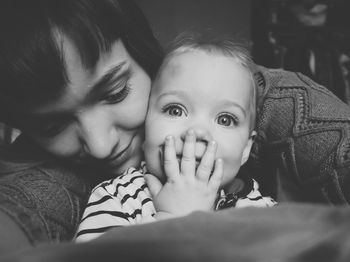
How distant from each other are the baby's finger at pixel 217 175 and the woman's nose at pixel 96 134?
0.23m

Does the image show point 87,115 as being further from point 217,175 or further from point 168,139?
point 217,175

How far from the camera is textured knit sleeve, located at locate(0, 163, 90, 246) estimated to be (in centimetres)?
71

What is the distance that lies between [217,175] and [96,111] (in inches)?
11.5

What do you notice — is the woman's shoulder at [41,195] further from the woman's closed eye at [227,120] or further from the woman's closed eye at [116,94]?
the woman's closed eye at [227,120]

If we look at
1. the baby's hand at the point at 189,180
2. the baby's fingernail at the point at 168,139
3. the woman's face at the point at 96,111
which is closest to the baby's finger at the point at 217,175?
the baby's hand at the point at 189,180

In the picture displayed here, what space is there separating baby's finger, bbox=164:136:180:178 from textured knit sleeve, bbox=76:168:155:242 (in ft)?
0.29

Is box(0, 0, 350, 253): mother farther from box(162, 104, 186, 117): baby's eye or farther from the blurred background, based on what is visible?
the blurred background

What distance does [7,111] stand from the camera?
841 mm

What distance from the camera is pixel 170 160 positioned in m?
0.80

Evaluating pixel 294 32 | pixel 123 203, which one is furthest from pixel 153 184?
pixel 294 32

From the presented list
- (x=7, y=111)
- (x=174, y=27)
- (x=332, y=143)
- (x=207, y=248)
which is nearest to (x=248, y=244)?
(x=207, y=248)

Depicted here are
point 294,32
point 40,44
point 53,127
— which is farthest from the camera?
point 294,32

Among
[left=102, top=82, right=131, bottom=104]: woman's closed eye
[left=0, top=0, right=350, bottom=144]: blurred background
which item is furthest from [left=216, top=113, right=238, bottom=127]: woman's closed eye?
[left=0, top=0, right=350, bottom=144]: blurred background

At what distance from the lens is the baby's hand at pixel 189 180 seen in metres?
0.77
